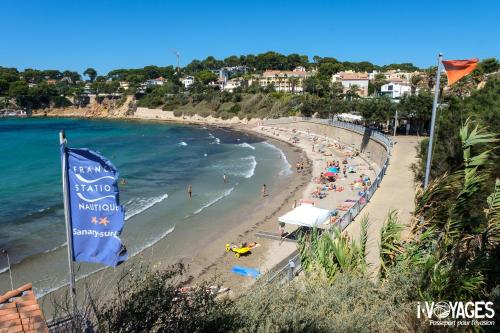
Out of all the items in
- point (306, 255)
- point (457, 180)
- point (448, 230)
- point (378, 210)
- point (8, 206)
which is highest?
point (457, 180)

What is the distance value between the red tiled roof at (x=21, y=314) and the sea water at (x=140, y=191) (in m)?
10.0

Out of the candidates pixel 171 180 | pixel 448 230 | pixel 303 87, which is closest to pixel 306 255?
pixel 448 230

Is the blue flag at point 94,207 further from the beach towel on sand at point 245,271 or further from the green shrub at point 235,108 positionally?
the green shrub at point 235,108

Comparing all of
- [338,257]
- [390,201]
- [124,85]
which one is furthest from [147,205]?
[124,85]

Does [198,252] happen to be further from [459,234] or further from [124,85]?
[124,85]

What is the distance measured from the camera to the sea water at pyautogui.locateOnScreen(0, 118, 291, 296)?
18.3 m

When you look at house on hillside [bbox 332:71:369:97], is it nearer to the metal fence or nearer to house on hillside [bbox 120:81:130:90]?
the metal fence

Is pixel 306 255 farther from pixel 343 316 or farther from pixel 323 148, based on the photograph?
pixel 323 148

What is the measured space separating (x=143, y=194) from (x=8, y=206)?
27.8 feet

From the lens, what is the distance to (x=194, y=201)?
27.3 m

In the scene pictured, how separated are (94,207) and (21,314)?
1.68 metres

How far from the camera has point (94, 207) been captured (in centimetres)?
607

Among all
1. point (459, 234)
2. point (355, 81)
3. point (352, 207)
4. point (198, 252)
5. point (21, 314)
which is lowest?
point (198, 252)

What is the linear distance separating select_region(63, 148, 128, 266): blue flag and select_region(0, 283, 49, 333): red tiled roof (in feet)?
3.06
